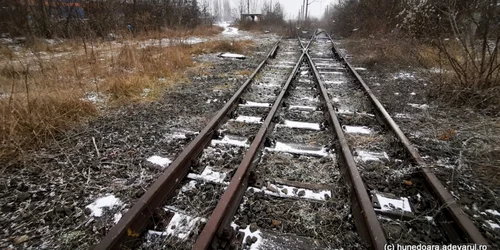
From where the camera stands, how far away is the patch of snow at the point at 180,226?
6.98ft

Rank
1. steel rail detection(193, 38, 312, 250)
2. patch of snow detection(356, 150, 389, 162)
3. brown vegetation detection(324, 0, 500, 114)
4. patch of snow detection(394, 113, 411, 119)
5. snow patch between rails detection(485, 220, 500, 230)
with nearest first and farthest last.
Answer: steel rail detection(193, 38, 312, 250) → snow patch between rails detection(485, 220, 500, 230) → patch of snow detection(356, 150, 389, 162) → patch of snow detection(394, 113, 411, 119) → brown vegetation detection(324, 0, 500, 114)

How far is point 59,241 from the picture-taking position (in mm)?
2051

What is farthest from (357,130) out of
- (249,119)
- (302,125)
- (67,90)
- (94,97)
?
(67,90)

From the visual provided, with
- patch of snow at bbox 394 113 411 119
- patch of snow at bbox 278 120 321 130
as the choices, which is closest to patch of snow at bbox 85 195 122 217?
patch of snow at bbox 278 120 321 130

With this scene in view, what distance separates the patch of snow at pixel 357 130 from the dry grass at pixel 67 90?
3.85 m

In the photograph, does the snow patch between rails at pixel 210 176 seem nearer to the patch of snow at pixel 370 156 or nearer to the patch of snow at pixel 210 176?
the patch of snow at pixel 210 176

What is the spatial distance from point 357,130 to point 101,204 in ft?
11.4

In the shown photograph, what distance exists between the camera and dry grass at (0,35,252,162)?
3.44 m

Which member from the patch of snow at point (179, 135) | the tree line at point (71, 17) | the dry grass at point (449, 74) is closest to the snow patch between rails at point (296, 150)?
the patch of snow at point (179, 135)

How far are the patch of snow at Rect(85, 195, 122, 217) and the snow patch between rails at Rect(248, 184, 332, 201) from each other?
4.21ft

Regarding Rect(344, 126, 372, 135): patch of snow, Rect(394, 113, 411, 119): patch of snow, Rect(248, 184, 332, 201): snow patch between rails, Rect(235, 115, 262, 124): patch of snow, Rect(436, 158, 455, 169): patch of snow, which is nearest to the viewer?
Rect(248, 184, 332, 201): snow patch between rails

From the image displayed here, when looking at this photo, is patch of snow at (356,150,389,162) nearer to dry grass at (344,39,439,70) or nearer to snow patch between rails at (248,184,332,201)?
snow patch between rails at (248,184,332,201)

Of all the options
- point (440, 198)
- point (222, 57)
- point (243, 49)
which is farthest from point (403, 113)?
point (243, 49)

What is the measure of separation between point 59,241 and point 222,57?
31.5ft
